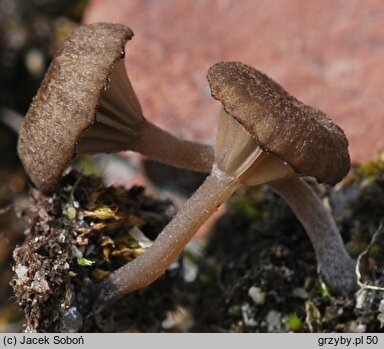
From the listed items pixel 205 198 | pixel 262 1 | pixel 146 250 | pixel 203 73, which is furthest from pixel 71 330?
pixel 262 1

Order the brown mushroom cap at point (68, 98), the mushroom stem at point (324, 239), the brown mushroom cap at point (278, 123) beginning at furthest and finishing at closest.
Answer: the mushroom stem at point (324, 239), the brown mushroom cap at point (68, 98), the brown mushroom cap at point (278, 123)

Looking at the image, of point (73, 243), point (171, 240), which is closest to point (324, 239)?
point (171, 240)

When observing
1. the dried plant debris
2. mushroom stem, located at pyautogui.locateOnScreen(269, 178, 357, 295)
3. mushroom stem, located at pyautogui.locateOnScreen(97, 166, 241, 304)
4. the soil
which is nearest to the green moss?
the soil

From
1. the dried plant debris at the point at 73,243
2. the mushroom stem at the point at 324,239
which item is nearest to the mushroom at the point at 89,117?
the dried plant debris at the point at 73,243

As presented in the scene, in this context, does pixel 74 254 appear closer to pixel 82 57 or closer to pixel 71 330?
pixel 71 330

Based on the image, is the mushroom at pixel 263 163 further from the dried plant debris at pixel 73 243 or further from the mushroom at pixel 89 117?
the mushroom at pixel 89 117

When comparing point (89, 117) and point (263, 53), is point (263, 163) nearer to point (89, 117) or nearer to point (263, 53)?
point (89, 117)
